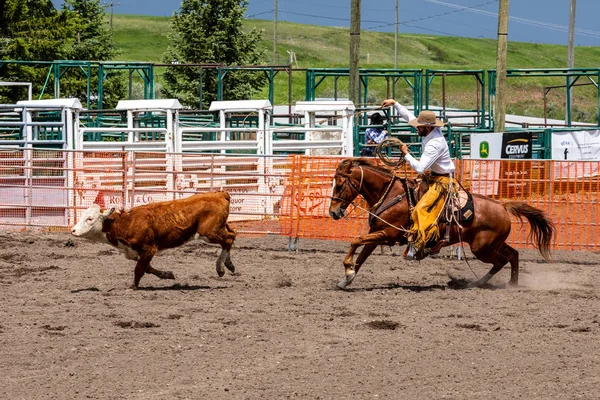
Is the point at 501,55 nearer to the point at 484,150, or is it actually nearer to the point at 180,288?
the point at 484,150

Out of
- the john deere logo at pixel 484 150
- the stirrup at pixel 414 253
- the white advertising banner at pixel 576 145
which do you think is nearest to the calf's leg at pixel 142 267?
the stirrup at pixel 414 253

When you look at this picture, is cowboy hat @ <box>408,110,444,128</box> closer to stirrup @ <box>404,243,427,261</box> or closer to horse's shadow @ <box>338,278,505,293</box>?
stirrup @ <box>404,243,427,261</box>

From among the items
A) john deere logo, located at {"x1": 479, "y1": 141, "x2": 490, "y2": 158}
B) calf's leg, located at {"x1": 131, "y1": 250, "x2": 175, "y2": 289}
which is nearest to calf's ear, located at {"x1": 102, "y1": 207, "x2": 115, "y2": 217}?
calf's leg, located at {"x1": 131, "y1": 250, "x2": 175, "y2": 289}

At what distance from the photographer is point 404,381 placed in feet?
22.3

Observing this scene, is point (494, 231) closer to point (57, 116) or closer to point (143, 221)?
point (143, 221)

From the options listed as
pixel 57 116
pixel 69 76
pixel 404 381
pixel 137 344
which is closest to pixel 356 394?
pixel 404 381

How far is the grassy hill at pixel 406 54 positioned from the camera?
84.1 m

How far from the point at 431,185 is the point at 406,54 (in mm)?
118177

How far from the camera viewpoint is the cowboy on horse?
33.6 feet

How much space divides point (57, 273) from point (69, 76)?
29585 millimetres

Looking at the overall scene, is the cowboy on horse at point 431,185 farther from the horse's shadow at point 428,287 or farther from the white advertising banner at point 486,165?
the white advertising banner at point 486,165

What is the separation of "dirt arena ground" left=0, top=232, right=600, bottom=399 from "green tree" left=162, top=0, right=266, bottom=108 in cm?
3222

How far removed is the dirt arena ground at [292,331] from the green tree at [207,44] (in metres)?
32.2

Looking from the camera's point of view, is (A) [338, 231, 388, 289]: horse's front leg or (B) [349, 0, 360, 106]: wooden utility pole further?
(B) [349, 0, 360, 106]: wooden utility pole
